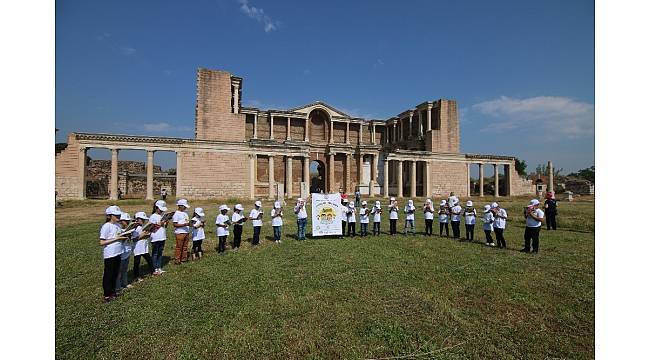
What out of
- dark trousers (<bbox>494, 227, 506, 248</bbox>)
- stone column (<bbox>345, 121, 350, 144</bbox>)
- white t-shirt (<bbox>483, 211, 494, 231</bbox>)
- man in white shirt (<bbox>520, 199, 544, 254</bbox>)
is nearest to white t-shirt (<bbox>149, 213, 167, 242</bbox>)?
dark trousers (<bbox>494, 227, 506, 248</bbox>)

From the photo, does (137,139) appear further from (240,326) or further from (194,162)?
(240,326)

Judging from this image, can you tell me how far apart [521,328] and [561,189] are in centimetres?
5448

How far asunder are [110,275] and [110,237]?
2.35ft

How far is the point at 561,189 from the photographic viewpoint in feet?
153

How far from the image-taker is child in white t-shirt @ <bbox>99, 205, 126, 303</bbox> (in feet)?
17.8

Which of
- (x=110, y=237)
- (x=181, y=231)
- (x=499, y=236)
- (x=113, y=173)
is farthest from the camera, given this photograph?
(x=113, y=173)

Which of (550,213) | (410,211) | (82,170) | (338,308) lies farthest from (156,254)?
(82,170)

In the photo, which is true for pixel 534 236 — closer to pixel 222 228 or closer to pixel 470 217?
pixel 470 217

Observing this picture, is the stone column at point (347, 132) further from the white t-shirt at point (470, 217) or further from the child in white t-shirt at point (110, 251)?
the child in white t-shirt at point (110, 251)

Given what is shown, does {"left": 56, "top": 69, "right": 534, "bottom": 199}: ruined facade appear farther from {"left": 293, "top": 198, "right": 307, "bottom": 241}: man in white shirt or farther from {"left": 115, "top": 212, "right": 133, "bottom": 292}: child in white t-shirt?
{"left": 115, "top": 212, "right": 133, "bottom": 292}: child in white t-shirt

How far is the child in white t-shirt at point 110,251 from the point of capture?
5.43 m

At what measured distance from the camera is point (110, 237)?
5.48 meters

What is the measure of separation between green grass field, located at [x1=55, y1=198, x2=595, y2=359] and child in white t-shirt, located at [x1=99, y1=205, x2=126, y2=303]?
1.10 ft

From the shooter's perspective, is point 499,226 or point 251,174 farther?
point 251,174
